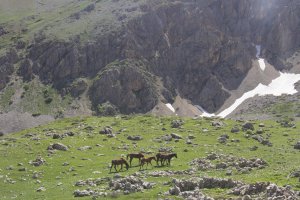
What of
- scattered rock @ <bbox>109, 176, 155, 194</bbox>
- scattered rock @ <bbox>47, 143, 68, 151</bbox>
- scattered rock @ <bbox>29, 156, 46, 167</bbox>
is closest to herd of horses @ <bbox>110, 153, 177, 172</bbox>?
scattered rock @ <bbox>29, 156, 46, 167</bbox>

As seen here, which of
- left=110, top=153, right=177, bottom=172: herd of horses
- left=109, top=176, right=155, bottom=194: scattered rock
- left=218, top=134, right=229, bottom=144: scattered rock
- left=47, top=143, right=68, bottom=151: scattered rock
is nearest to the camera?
left=109, top=176, right=155, bottom=194: scattered rock

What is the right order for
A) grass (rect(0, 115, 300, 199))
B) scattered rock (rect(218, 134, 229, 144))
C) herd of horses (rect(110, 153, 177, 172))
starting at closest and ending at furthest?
grass (rect(0, 115, 300, 199))
herd of horses (rect(110, 153, 177, 172))
scattered rock (rect(218, 134, 229, 144))

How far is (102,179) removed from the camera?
163 feet

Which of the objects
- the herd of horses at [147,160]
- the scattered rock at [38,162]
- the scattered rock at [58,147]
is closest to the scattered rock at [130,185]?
the herd of horses at [147,160]

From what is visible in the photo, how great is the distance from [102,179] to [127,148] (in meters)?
33.6

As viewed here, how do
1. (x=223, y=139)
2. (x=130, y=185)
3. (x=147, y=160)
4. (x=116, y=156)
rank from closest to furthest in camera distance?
(x=130, y=185) < (x=147, y=160) < (x=116, y=156) < (x=223, y=139)

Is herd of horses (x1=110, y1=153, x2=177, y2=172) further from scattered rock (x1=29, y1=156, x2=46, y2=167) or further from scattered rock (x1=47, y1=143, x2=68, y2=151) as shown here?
scattered rock (x1=47, y1=143, x2=68, y2=151)

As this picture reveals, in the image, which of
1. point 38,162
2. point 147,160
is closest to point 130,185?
point 147,160

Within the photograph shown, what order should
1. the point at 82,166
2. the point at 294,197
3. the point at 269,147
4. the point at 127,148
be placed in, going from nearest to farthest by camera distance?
1. the point at 294,197
2. the point at 82,166
3. the point at 127,148
4. the point at 269,147

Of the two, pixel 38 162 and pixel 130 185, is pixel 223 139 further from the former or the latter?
pixel 130 185

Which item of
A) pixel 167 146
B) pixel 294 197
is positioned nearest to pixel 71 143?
pixel 167 146

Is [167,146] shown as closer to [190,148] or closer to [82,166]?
[190,148]

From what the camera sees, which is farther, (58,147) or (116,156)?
(58,147)

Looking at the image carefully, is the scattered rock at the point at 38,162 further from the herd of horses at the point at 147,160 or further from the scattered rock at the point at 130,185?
the scattered rock at the point at 130,185
